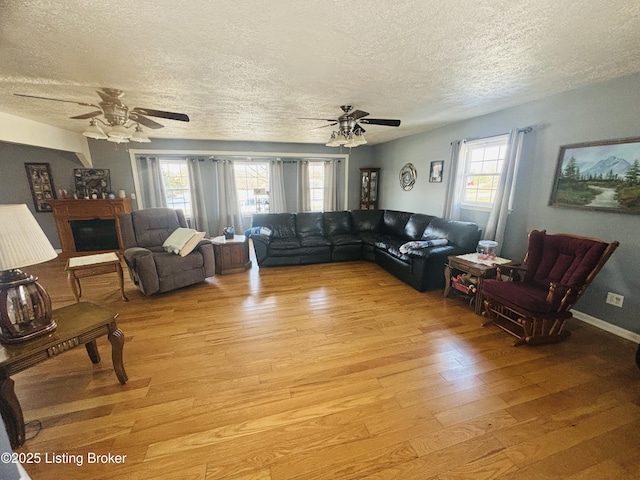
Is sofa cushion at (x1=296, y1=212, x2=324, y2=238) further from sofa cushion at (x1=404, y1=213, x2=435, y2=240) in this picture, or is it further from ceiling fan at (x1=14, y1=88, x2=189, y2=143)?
ceiling fan at (x1=14, y1=88, x2=189, y2=143)

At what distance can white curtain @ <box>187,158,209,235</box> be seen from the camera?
552cm

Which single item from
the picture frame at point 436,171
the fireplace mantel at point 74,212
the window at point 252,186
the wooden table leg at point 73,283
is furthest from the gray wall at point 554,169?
the fireplace mantel at point 74,212

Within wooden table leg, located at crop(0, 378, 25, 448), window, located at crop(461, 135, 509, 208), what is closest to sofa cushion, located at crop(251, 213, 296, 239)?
window, located at crop(461, 135, 509, 208)

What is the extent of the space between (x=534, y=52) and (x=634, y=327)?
105 inches

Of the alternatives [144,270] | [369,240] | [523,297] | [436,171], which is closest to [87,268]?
[144,270]

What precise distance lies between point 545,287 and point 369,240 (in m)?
2.66

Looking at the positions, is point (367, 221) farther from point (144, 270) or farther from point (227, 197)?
point (144, 270)

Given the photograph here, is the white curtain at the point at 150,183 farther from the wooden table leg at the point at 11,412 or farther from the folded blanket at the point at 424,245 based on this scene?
the folded blanket at the point at 424,245

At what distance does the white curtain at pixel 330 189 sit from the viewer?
642cm

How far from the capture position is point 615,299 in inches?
96.3

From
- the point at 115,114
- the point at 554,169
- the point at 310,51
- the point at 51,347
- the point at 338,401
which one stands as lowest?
the point at 338,401

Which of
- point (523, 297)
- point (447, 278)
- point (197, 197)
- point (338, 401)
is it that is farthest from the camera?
point (197, 197)

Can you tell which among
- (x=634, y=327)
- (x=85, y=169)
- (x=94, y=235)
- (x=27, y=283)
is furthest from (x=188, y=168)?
(x=634, y=327)

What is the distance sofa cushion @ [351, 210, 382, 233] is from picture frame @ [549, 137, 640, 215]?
284 cm
